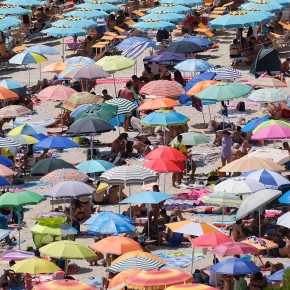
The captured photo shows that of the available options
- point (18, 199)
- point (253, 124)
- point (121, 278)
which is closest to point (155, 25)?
point (253, 124)

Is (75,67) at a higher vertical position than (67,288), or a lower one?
lower

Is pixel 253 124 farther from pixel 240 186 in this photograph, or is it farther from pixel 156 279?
pixel 156 279

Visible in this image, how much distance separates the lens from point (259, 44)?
146 ft

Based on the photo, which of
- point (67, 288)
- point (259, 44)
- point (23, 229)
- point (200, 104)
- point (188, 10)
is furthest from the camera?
point (188, 10)

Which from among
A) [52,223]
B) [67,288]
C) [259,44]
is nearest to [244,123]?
[259,44]

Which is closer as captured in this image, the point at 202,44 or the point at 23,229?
the point at 23,229

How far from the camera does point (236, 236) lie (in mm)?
27062

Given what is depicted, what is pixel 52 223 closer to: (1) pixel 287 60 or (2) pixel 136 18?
(1) pixel 287 60

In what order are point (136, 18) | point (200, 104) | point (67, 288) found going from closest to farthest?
1. point (67, 288)
2. point (200, 104)
3. point (136, 18)

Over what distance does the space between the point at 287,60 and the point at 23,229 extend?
15.0 metres

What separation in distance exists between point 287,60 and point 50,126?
25.6 ft

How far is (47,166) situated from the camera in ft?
103

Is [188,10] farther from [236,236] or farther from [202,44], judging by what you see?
[236,236]

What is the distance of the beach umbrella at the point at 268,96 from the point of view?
3581 cm
